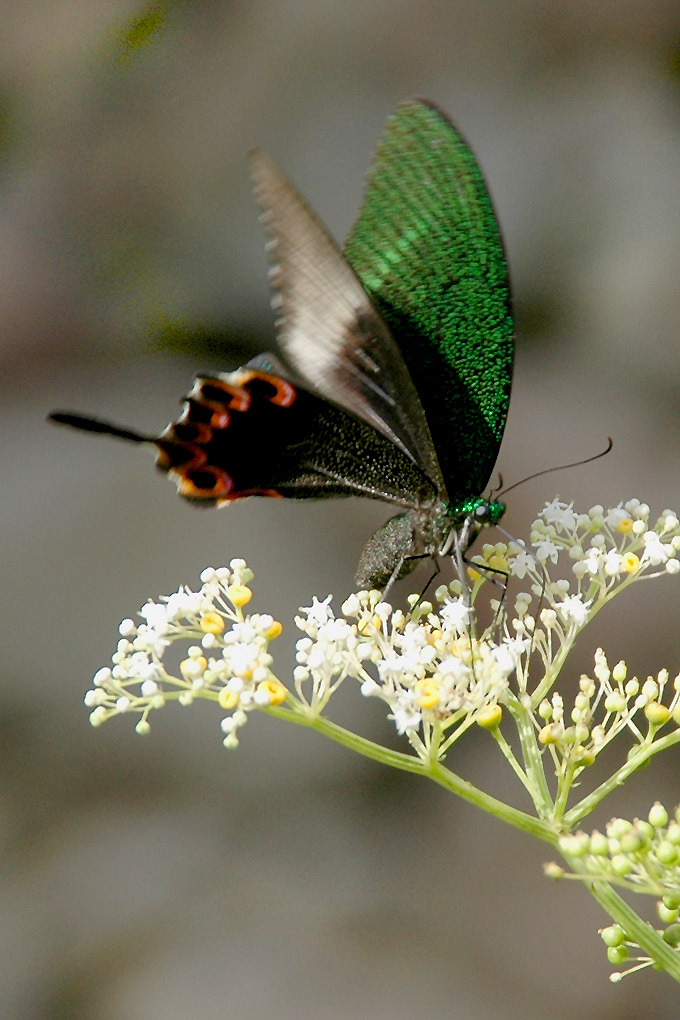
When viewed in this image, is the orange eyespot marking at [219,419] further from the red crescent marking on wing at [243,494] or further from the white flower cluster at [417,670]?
the white flower cluster at [417,670]

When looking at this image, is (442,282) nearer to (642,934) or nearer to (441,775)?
(441,775)

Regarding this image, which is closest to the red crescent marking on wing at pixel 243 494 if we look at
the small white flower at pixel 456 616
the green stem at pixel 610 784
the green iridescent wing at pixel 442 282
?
the green iridescent wing at pixel 442 282

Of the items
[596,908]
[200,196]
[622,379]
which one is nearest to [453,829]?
[596,908]

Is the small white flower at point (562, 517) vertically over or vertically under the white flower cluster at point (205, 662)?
under

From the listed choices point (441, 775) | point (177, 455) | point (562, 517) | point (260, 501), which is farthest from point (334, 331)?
point (260, 501)

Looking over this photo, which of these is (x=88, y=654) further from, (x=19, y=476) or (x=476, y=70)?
(x=476, y=70)

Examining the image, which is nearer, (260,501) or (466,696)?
(466,696)
